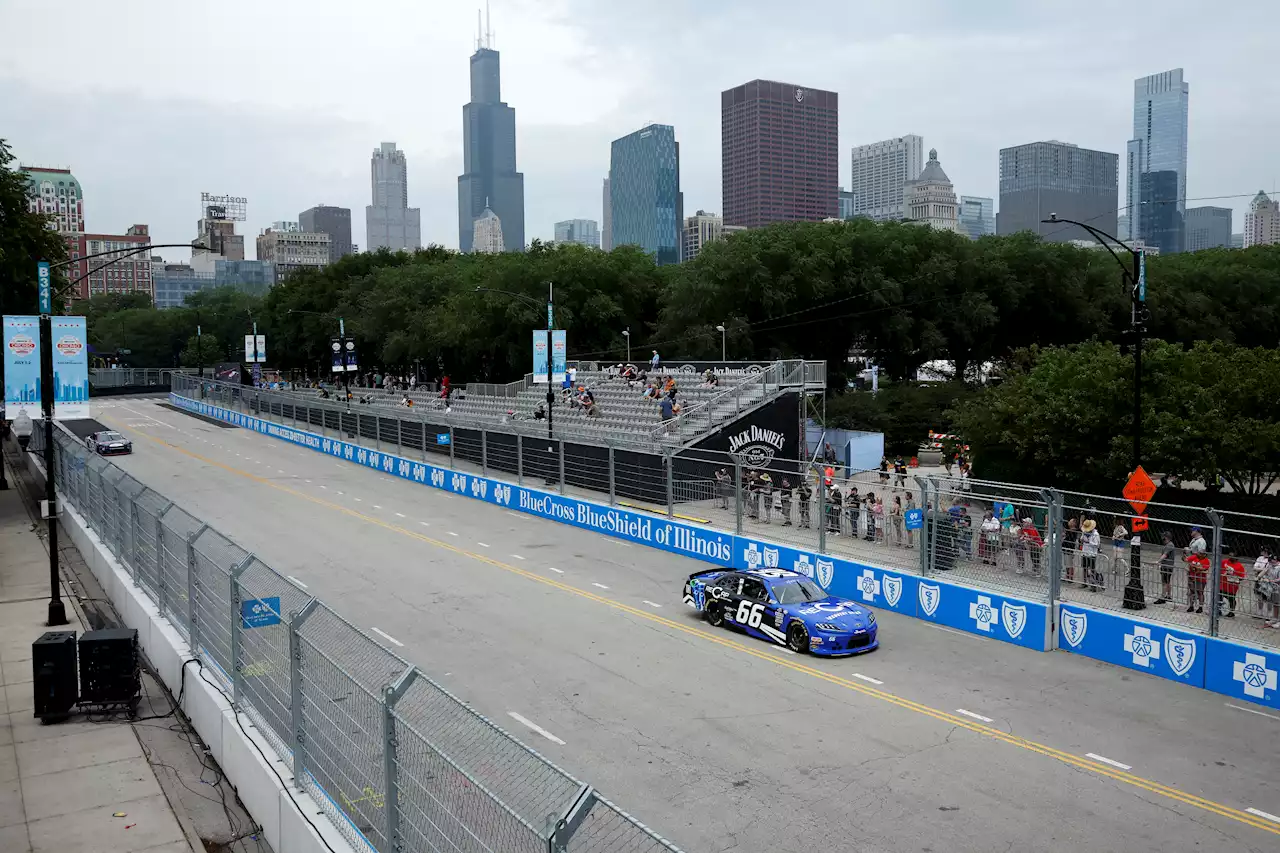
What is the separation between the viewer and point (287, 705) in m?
9.66

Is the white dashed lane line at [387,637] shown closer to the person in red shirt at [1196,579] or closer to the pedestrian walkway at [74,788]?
the pedestrian walkway at [74,788]

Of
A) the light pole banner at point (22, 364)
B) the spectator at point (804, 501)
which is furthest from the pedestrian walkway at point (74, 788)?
the spectator at point (804, 501)

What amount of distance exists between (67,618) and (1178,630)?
63.4 feet

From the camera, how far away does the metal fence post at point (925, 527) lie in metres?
19.9

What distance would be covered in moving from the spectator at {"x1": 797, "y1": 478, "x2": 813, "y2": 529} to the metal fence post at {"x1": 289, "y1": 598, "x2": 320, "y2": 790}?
15362 millimetres

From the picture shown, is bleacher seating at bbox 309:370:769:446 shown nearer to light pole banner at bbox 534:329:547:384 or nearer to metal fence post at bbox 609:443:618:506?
light pole banner at bbox 534:329:547:384

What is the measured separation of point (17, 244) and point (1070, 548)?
3793 centimetres

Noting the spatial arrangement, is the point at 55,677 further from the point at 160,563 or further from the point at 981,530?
the point at 981,530

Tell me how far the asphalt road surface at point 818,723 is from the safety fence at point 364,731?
80.9 inches

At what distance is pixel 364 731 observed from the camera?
8.16 m

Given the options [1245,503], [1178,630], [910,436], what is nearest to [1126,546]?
[1178,630]

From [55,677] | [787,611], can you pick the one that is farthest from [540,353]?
[55,677]

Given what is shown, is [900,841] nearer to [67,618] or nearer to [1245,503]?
[67,618]

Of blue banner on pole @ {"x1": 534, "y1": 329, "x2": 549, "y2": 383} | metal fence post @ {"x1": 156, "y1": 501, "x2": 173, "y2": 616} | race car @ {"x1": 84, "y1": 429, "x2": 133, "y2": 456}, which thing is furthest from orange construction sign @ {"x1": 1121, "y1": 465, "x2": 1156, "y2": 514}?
race car @ {"x1": 84, "y1": 429, "x2": 133, "y2": 456}
